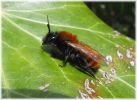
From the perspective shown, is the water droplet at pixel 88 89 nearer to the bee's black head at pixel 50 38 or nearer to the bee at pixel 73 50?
the bee at pixel 73 50

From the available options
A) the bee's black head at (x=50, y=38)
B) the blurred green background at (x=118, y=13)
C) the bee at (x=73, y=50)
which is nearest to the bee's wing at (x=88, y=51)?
the bee at (x=73, y=50)

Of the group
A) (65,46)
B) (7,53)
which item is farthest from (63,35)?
(7,53)

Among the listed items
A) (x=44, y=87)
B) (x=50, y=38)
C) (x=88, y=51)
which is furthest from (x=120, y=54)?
(x=44, y=87)

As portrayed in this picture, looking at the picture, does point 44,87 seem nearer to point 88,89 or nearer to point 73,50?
point 88,89

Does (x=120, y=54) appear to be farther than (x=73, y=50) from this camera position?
Yes

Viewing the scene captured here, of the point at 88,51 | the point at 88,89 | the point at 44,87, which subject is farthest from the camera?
the point at 88,51

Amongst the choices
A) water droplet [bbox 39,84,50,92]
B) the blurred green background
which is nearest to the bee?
water droplet [bbox 39,84,50,92]

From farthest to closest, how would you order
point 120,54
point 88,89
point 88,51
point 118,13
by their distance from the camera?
point 118,13, point 120,54, point 88,51, point 88,89
